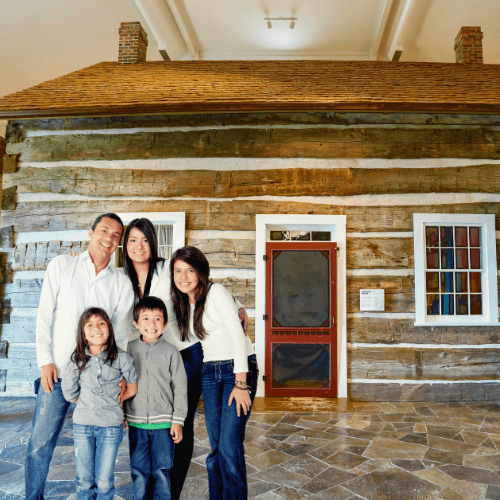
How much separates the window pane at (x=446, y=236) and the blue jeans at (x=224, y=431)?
477cm

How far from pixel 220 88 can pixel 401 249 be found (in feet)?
12.7

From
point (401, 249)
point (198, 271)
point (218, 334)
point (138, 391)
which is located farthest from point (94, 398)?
point (401, 249)

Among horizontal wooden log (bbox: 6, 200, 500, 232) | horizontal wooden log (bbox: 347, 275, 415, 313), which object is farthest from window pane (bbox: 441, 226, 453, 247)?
horizontal wooden log (bbox: 347, 275, 415, 313)

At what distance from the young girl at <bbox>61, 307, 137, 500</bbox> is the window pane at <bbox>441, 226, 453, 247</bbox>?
542 cm

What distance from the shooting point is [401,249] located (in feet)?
19.9

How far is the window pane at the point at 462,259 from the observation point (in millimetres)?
6188

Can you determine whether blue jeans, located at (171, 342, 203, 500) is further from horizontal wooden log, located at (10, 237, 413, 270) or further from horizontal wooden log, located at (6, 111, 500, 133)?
horizontal wooden log, located at (6, 111, 500, 133)

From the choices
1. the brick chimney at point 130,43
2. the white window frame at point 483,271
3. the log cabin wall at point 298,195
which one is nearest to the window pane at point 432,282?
the white window frame at point 483,271

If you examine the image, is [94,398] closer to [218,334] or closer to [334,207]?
[218,334]

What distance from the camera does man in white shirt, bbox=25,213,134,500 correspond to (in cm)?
258

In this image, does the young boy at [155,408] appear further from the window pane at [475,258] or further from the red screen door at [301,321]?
the window pane at [475,258]

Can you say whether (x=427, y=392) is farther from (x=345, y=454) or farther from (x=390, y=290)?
(x=345, y=454)

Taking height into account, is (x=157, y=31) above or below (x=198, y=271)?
above

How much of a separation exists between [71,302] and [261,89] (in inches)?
188
